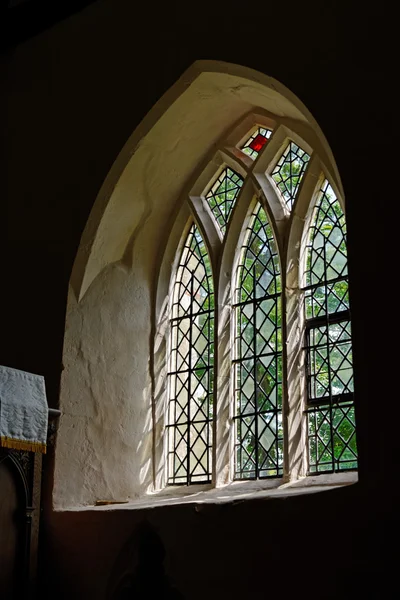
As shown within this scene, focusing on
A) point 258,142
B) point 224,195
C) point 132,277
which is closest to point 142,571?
point 132,277

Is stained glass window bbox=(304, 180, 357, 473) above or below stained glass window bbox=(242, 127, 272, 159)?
below

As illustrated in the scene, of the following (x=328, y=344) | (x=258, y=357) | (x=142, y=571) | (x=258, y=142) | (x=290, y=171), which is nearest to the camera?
(x=142, y=571)

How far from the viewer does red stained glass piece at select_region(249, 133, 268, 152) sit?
6.46 meters

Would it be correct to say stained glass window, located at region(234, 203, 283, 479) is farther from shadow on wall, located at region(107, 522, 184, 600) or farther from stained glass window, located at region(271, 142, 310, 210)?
shadow on wall, located at region(107, 522, 184, 600)

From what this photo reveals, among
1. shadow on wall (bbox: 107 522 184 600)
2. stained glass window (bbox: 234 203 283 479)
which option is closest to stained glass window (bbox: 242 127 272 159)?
stained glass window (bbox: 234 203 283 479)

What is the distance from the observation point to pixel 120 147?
638cm

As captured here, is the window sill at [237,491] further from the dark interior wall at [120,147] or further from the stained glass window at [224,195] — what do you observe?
the stained glass window at [224,195]

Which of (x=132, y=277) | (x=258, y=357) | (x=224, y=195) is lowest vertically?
(x=258, y=357)

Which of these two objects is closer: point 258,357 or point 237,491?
point 237,491

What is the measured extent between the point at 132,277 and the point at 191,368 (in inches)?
31.5

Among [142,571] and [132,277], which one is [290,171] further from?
[142,571]

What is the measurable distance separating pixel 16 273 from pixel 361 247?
2.93 m

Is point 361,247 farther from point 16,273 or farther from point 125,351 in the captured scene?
point 16,273

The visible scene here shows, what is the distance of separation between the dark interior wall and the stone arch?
0.10 m
